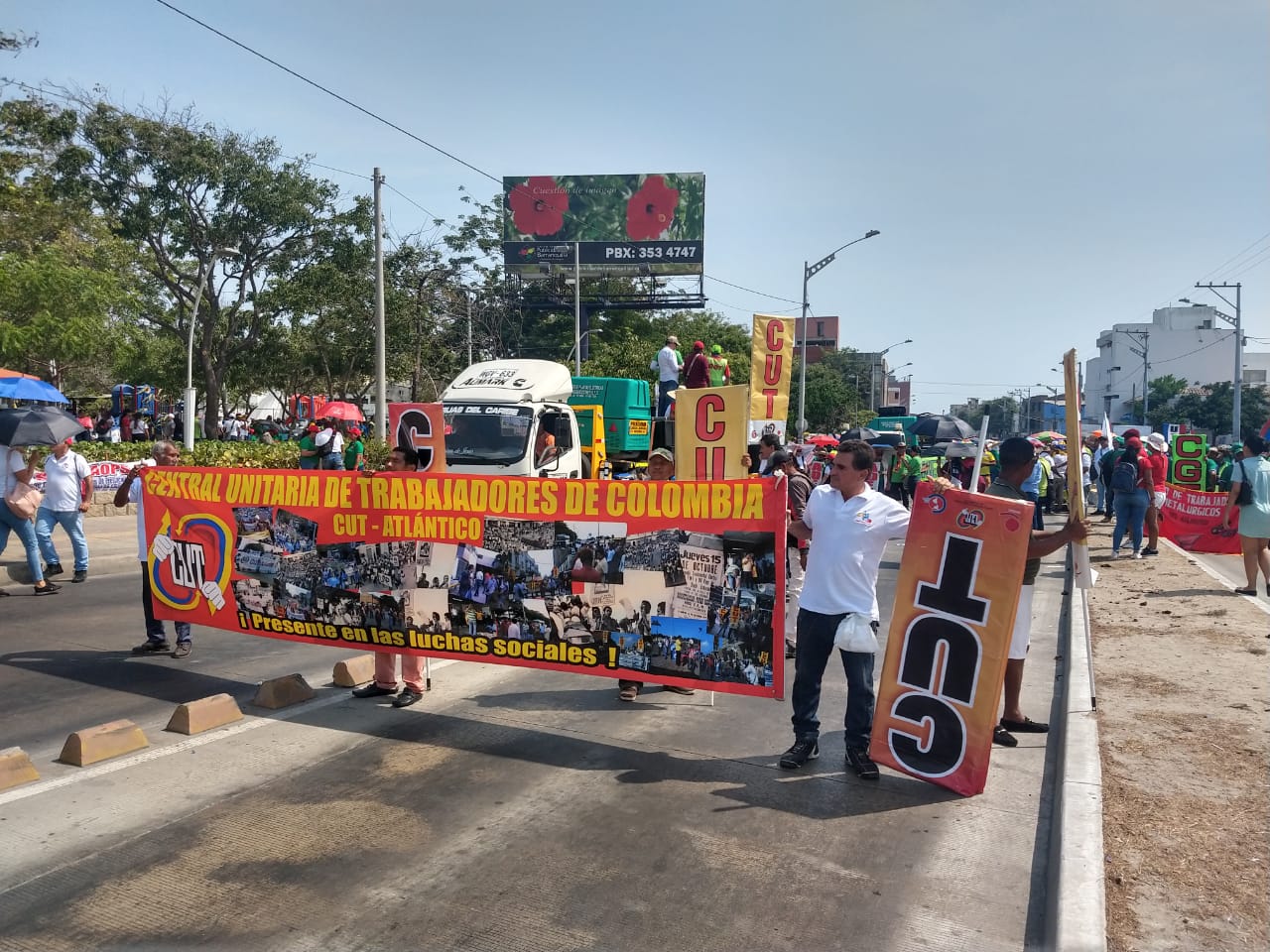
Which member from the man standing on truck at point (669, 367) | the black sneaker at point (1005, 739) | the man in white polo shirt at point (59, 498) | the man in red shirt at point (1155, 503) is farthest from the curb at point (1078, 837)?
the man standing on truck at point (669, 367)

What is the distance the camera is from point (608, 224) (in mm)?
56594

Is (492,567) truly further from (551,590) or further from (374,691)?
(374,691)

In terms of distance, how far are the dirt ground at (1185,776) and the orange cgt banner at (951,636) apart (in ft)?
2.60

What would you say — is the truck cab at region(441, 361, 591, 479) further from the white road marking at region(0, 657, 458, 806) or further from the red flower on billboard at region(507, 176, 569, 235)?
the red flower on billboard at region(507, 176, 569, 235)

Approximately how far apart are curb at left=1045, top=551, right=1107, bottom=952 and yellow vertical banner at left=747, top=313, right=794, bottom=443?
19.4 feet

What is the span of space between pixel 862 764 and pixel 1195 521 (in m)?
12.5

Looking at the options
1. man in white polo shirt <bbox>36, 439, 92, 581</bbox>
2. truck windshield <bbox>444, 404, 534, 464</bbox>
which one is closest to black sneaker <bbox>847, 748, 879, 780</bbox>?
truck windshield <bbox>444, 404, 534, 464</bbox>

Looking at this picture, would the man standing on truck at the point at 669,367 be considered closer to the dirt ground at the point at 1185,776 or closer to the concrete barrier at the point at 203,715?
the dirt ground at the point at 1185,776

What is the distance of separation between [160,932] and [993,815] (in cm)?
395

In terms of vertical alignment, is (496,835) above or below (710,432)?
below

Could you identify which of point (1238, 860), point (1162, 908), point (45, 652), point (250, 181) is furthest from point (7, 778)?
point (250, 181)

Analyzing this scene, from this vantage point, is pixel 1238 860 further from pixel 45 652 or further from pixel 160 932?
pixel 45 652

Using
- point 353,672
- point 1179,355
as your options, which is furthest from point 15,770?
point 1179,355

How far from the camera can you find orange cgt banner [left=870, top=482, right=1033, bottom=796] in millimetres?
5180
